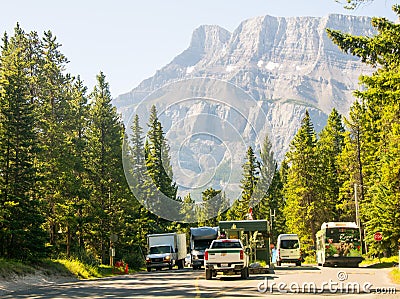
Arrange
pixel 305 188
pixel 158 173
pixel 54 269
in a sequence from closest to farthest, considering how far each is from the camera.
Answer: pixel 54 269 → pixel 305 188 → pixel 158 173

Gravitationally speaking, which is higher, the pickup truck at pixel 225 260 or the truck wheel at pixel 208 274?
the pickup truck at pixel 225 260

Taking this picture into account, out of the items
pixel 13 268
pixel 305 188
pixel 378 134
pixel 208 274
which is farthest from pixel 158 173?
pixel 208 274

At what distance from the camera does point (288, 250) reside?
2296 inches

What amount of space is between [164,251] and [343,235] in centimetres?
1529

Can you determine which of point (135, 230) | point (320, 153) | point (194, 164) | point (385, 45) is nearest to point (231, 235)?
point (194, 164)

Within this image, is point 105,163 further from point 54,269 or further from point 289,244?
point 54,269

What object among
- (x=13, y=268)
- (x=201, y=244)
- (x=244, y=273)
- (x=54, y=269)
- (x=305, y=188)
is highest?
(x=305, y=188)

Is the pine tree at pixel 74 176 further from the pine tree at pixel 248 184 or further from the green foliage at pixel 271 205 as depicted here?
the pine tree at pixel 248 184

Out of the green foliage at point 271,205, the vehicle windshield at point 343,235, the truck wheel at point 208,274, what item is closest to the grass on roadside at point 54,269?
the truck wheel at point 208,274

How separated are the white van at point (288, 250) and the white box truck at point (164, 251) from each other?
941cm

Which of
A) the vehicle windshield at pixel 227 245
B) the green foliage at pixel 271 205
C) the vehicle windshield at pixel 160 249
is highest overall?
the green foliage at pixel 271 205

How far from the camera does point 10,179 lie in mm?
37719

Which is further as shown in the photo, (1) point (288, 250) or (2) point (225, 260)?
(1) point (288, 250)

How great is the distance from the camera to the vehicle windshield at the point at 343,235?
45719 millimetres
